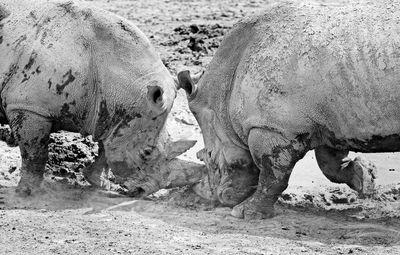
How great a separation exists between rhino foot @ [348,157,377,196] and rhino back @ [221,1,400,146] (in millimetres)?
822

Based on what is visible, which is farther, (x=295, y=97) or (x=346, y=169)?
(x=346, y=169)

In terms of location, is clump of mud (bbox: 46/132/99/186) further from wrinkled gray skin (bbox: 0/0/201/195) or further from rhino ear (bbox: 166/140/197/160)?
rhino ear (bbox: 166/140/197/160)

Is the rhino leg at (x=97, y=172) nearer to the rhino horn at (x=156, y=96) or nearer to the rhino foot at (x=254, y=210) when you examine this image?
the rhino horn at (x=156, y=96)

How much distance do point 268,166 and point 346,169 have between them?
87 centimetres

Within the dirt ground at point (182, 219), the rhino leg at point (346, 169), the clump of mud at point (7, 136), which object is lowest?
the dirt ground at point (182, 219)

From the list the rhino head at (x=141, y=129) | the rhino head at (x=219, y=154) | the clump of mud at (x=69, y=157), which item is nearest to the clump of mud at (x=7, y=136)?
the clump of mud at (x=69, y=157)

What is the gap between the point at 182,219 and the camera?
7.54m

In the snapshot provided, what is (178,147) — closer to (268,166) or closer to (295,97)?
(268,166)

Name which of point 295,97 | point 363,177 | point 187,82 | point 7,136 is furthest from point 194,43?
point 295,97

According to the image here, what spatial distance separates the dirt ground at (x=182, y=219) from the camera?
6762mm

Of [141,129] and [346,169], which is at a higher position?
[141,129]

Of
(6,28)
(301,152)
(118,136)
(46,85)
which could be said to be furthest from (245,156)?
(6,28)

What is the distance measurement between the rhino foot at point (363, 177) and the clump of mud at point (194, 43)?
4755 mm

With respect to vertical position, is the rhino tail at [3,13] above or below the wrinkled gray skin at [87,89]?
above
